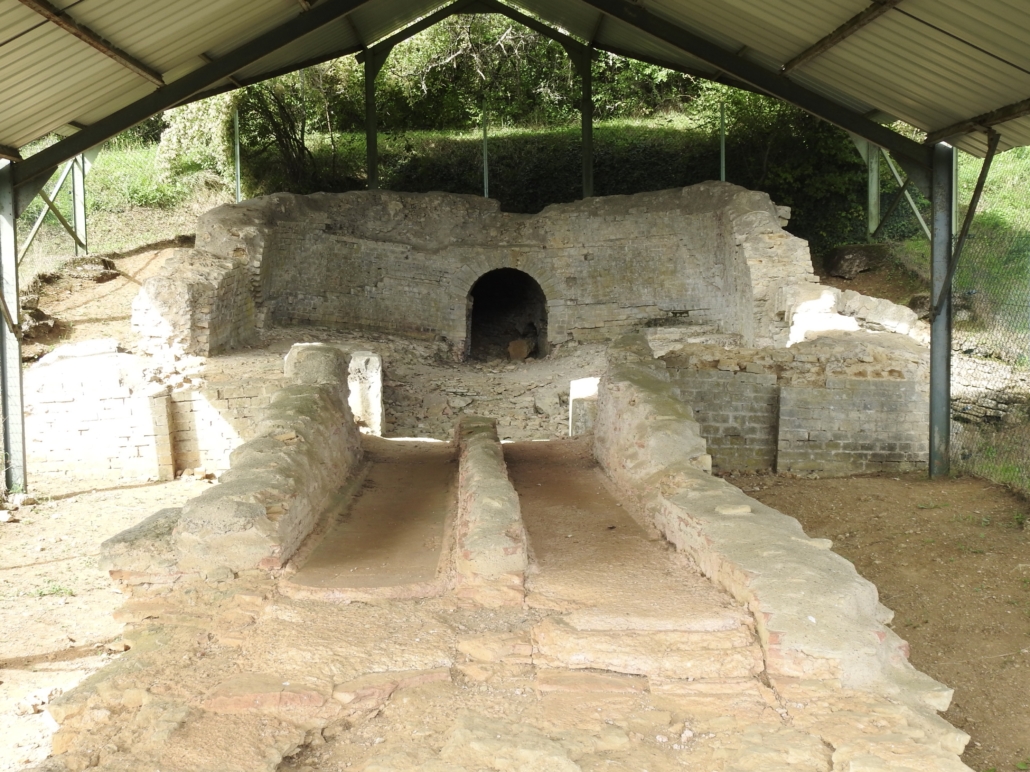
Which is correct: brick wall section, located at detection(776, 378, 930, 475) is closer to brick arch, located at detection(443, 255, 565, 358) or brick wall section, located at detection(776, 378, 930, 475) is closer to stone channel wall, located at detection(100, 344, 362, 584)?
stone channel wall, located at detection(100, 344, 362, 584)

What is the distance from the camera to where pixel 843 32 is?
774cm

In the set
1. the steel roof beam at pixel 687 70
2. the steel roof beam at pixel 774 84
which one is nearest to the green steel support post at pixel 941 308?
the steel roof beam at pixel 774 84

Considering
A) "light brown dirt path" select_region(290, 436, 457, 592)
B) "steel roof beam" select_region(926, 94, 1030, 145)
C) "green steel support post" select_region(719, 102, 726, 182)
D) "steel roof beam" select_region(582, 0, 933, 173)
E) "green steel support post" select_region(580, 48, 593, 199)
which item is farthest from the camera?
"green steel support post" select_region(580, 48, 593, 199)

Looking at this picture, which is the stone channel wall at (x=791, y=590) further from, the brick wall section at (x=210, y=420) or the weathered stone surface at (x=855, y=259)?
the weathered stone surface at (x=855, y=259)

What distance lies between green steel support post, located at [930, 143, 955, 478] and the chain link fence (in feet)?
0.89

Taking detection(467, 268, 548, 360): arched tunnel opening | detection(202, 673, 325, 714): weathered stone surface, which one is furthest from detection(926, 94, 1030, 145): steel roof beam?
detection(467, 268, 548, 360): arched tunnel opening

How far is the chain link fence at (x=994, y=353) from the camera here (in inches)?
347

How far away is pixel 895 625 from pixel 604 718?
3.63m

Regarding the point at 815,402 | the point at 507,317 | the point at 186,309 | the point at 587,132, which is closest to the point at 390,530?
the point at 815,402

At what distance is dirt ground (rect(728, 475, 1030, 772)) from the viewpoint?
5.08 meters

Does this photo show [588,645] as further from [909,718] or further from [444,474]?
[444,474]

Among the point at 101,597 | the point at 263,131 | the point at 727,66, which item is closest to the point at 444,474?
the point at 101,597

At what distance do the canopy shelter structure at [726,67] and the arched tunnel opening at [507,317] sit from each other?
780 centimetres

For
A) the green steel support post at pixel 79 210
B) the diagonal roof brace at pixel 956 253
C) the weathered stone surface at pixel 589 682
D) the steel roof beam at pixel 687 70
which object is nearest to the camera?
the weathered stone surface at pixel 589 682
